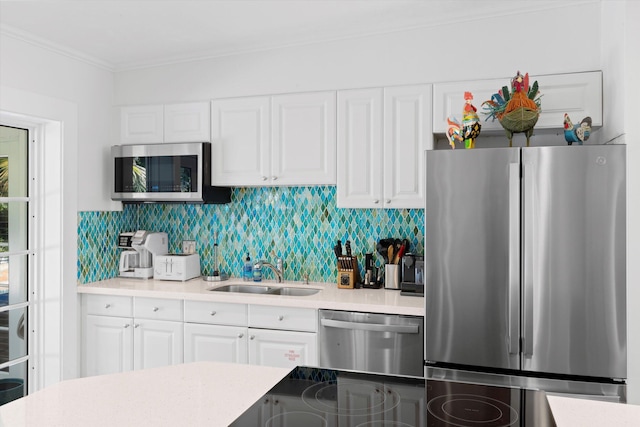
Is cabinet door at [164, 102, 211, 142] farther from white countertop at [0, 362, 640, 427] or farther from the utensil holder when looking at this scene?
white countertop at [0, 362, 640, 427]

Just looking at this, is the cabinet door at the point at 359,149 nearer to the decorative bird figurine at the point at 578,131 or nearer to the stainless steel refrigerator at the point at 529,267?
the stainless steel refrigerator at the point at 529,267

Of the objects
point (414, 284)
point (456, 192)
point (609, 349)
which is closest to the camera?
point (609, 349)

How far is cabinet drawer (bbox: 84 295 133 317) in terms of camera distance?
11.0ft

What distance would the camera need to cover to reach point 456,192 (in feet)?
8.27

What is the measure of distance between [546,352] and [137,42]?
9.40 ft

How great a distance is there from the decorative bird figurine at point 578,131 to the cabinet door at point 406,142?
2.29 feet

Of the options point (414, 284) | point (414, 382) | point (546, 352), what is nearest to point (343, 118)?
point (414, 284)

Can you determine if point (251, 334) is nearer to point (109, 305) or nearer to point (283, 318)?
point (283, 318)

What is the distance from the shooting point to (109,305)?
11.1 feet

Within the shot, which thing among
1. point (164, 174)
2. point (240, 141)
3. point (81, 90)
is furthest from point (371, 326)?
point (81, 90)

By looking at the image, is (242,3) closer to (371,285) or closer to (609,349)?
(371,285)

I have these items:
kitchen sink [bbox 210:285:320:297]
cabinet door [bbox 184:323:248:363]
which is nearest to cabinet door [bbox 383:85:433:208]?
kitchen sink [bbox 210:285:320:297]

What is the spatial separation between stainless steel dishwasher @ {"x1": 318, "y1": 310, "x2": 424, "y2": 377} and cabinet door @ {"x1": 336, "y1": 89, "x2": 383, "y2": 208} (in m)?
0.69

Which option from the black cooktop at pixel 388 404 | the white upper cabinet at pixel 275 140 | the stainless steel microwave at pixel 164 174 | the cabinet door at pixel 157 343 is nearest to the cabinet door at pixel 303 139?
the white upper cabinet at pixel 275 140
